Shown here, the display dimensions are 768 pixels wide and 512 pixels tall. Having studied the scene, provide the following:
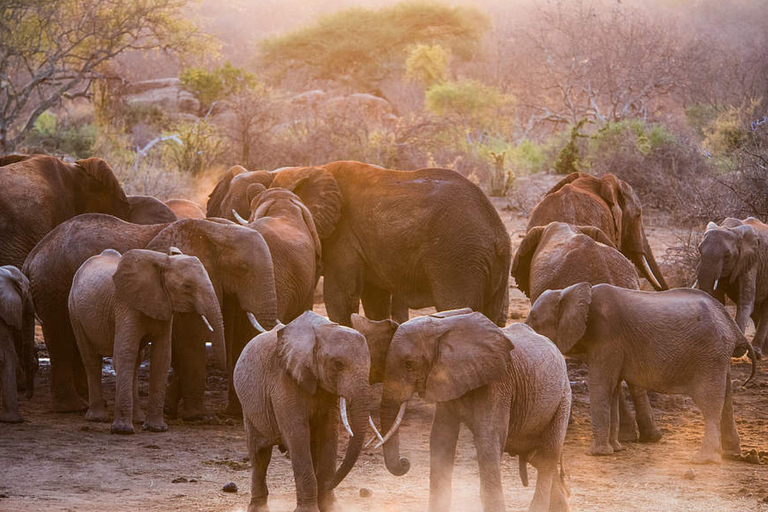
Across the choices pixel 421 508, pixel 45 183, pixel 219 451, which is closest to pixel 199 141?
pixel 45 183

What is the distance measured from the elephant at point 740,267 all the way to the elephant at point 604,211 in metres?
0.48

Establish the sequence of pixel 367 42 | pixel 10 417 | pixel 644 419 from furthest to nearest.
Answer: pixel 367 42, pixel 10 417, pixel 644 419

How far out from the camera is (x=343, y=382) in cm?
518

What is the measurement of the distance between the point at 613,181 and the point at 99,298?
197 inches

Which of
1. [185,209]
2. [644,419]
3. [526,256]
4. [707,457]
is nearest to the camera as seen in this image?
[707,457]

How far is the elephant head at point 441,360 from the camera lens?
520 centimetres

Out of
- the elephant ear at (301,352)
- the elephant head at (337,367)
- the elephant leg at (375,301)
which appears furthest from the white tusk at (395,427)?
the elephant leg at (375,301)

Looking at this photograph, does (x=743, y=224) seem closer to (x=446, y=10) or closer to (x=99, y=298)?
(x=99, y=298)

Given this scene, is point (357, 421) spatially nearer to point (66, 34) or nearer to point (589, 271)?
point (589, 271)

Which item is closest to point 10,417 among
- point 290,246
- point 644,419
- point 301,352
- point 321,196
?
point 290,246

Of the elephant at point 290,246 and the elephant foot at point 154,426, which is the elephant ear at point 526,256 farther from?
the elephant foot at point 154,426

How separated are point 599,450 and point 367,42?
34814mm

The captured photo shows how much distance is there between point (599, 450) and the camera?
738 centimetres

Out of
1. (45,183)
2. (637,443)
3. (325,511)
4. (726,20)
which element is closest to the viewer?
(325,511)
